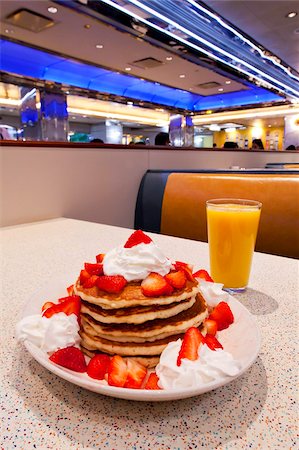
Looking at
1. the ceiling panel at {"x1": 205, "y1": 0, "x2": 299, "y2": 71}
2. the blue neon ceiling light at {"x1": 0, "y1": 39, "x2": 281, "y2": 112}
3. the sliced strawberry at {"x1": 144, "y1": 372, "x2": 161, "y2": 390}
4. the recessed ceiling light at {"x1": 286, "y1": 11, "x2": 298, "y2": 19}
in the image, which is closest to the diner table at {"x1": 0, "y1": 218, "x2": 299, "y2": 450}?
the sliced strawberry at {"x1": 144, "y1": 372, "x2": 161, "y2": 390}

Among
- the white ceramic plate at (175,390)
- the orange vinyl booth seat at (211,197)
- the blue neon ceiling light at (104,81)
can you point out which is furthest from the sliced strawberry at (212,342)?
the blue neon ceiling light at (104,81)

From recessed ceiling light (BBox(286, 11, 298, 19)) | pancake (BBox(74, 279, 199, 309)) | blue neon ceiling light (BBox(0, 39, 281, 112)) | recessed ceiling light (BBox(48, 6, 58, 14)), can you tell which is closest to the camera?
pancake (BBox(74, 279, 199, 309))

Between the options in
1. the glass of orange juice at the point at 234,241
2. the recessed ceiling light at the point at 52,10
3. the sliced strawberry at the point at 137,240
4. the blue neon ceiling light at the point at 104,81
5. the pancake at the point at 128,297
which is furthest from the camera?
the blue neon ceiling light at the point at 104,81

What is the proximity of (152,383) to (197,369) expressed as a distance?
6 cm

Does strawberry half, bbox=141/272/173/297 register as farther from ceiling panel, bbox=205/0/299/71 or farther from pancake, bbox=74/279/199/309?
ceiling panel, bbox=205/0/299/71

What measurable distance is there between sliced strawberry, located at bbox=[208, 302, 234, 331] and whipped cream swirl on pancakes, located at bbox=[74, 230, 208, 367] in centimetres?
4

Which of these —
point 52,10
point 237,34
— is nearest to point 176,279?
point 52,10

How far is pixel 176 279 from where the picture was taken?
55 centimetres

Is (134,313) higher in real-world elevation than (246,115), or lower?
lower

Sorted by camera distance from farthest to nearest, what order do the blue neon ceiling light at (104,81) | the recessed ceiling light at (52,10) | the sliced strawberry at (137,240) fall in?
the blue neon ceiling light at (104,81)
the recessed ceiling light at (52,10)
the sliced strawberry at (137,240)

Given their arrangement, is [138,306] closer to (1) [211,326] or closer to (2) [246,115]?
(1) [211,326]

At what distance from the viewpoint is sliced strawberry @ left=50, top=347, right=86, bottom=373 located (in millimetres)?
470

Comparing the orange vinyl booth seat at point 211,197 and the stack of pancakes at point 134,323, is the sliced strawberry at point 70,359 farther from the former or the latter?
the orange vinyl booth seat at point 211,197

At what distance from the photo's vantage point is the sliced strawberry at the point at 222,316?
0.59 m
